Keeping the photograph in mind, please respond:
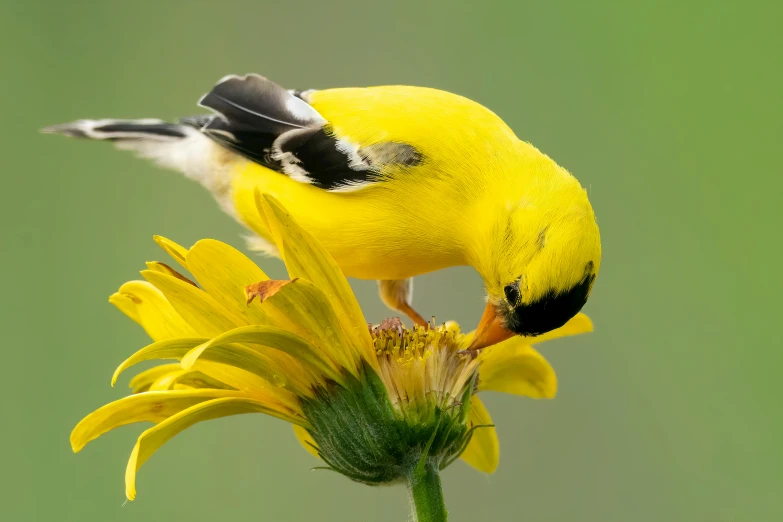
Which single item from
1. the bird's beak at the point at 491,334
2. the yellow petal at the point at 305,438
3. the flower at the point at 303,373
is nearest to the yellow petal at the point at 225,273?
the flower at the point at 303,373

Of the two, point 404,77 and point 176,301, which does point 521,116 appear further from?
point 176,301

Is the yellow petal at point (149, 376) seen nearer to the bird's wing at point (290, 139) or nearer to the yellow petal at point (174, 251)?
the yellow petal at point (174, 251)

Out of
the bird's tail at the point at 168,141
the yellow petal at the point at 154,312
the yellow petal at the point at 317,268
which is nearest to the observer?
the yellow petal at the point at 317,268

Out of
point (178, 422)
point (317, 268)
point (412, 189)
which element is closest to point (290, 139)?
point (412, 189)

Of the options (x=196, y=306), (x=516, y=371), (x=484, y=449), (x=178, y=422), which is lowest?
(x=484, y=449)

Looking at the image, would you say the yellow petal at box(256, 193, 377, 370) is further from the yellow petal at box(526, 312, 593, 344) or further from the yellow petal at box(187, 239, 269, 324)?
the yellow petal at box(526, 312, 593, 344)

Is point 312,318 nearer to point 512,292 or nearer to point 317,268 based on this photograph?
point 317,268

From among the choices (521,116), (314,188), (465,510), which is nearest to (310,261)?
(314,188)
